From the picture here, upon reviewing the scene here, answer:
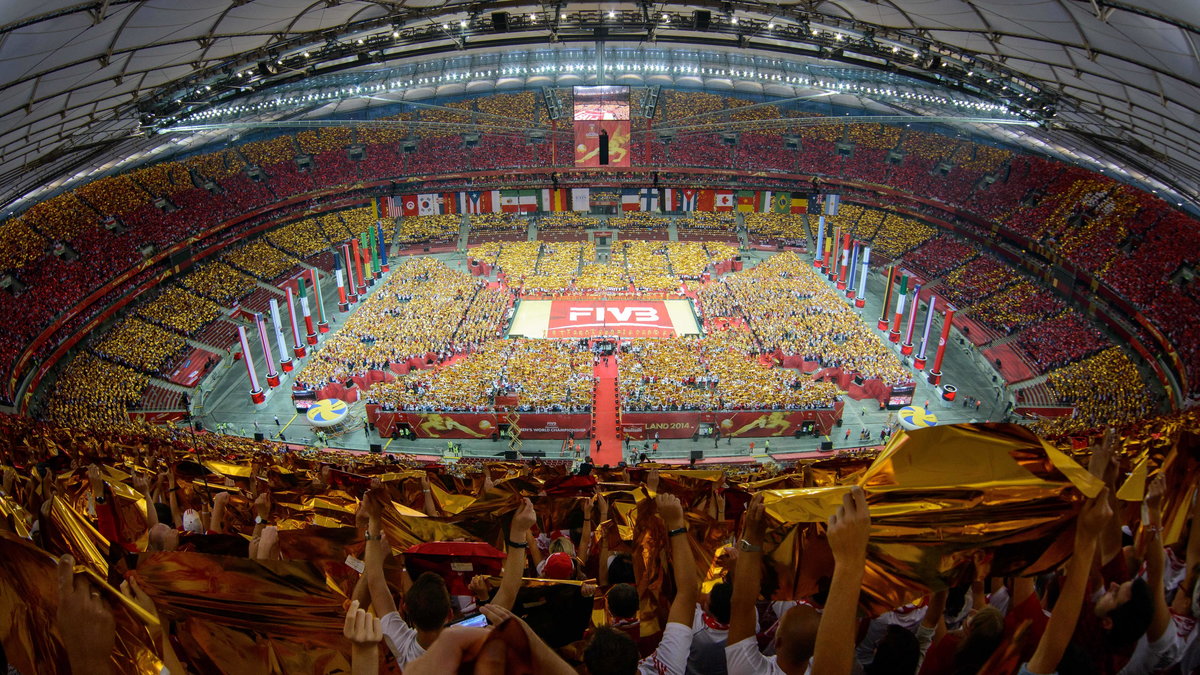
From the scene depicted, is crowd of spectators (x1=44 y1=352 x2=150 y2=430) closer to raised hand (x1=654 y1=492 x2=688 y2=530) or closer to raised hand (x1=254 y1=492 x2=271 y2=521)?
raised hand (x1=254 y1=492 x2=271 y2=521)

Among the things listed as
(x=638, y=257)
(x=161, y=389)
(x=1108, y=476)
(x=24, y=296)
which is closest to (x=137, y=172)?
(x=24, y=296)

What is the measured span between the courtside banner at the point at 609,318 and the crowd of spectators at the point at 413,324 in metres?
3.46

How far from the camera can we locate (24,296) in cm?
3114

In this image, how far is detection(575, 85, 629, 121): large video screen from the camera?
153 ft

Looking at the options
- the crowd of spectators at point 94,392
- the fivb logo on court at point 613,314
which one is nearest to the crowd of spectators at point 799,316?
the fivb logo on court at point 613,314

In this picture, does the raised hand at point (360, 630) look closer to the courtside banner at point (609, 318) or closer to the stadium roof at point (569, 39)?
the stadium roof at point (569, 39)

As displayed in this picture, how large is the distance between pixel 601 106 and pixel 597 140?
2.25 meters

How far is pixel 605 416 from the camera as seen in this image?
28.5 m

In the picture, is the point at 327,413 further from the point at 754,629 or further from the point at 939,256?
the point at 939,256

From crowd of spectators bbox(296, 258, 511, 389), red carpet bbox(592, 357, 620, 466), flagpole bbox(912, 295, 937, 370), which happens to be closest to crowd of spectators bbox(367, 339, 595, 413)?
red carpet bbox(592, 357, 620, 466)

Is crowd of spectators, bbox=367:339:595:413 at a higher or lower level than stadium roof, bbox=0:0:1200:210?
lower

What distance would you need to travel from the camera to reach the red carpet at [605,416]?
26.0 meters

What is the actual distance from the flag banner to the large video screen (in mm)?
327

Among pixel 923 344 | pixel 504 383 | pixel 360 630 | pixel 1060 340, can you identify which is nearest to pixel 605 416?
pixel 504 383
